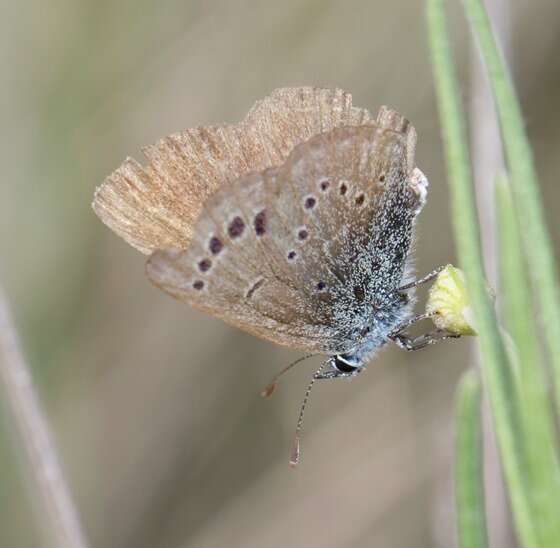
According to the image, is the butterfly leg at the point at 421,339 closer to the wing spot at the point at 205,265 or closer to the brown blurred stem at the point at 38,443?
the wing spot at the point at 205,265

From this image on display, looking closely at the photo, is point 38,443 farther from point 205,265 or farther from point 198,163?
point 198,163

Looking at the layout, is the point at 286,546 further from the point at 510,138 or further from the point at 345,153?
the point at 510,138

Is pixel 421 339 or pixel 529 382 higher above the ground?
pixel 421 339

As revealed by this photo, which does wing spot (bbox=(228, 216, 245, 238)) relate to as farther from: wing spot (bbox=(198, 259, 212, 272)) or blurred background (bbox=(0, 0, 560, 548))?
blurred background (bbox=(0, 0, 560, 548))

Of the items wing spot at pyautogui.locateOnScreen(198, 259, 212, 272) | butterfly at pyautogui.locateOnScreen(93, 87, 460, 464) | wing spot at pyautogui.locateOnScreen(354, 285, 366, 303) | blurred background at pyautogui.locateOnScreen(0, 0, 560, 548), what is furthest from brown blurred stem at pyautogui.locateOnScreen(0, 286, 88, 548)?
blurred background at pyautogui.locateOnScreen(0, 0, 560, 548)

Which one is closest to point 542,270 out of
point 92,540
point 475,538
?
point 475,538

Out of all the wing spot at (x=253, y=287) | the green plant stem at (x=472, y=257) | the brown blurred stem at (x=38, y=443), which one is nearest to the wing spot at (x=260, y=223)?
the wing spot at (x=253, y=287)

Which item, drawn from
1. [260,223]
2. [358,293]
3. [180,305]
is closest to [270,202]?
[260,223]
